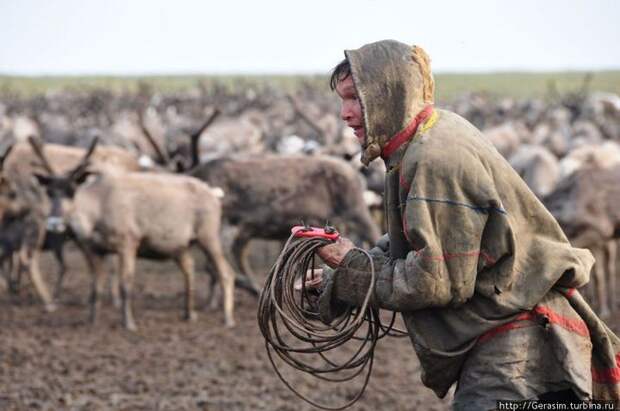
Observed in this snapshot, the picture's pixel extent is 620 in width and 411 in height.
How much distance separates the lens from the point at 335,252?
3.46 metres

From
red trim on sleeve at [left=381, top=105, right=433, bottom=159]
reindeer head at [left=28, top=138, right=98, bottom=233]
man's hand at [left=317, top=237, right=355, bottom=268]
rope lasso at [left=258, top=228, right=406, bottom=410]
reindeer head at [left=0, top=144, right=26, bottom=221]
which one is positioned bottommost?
reindeer head at [left=0, top=144, right=26, bottom=221]

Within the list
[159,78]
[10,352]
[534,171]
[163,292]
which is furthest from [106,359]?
[159,78]

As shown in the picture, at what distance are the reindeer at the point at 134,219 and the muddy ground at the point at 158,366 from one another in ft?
1.19

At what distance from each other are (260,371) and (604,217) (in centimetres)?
421

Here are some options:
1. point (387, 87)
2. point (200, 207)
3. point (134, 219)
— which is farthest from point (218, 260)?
point (387, 87)

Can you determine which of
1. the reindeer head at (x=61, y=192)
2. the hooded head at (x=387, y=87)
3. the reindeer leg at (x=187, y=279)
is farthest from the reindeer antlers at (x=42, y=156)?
the hooded head at (x=387, y=87)

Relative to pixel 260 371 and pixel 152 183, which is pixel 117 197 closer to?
pixel 152 183

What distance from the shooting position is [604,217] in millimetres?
10234

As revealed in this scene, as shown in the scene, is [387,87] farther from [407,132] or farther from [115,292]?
[115,292]

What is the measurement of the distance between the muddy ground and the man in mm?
3739

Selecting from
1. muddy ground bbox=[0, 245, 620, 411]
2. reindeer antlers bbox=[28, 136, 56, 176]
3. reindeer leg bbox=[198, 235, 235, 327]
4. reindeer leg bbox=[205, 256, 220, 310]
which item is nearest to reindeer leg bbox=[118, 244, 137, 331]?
muddy ground bbox=[0, 245, 620, 411]

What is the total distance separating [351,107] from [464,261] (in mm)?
651

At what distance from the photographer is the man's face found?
3.34 m

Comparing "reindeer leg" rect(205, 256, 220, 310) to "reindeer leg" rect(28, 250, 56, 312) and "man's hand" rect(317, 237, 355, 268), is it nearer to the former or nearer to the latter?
"reindeer leg" rect(28, 250, 56, 312)
